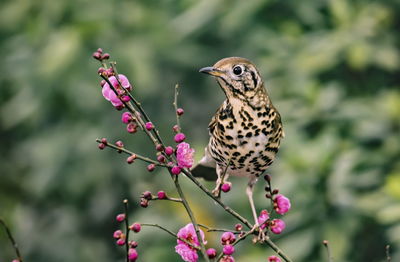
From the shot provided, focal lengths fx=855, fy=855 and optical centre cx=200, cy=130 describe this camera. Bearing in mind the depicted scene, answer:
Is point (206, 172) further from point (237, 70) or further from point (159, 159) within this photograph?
point (159, 159)

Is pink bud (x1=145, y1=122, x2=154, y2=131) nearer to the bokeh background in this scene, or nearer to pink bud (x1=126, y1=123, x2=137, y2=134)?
pink bud (x1=126, y1=123, x2=137, y2=134)

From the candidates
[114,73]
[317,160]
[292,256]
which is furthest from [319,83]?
[114,73]

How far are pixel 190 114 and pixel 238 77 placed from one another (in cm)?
472

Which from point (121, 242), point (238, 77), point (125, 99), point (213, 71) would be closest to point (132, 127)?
point (125, 99)

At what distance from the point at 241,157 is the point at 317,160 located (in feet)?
6.57

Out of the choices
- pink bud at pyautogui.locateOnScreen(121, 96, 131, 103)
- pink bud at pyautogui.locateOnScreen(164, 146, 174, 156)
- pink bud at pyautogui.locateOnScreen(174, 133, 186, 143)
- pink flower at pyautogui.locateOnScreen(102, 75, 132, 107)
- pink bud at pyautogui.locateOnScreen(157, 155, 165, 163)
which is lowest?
pink bud at pyautogui.locateOnScreen(157, 155, 165, 163)

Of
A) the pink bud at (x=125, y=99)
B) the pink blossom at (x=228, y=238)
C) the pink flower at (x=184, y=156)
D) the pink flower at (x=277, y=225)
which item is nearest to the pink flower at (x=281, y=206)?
the pink flower at (x=277, y=225)

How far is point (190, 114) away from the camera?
23.4 feet

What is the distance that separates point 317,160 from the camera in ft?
14.3

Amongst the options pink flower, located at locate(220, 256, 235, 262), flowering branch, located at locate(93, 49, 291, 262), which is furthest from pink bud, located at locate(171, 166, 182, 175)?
pink flower, located at locate(220, 256, 235, 262)

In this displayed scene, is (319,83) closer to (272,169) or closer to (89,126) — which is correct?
(272,169)

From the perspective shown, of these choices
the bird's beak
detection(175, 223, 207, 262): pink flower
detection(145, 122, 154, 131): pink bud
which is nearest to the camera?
detection(145, 122, 154, 131): pink bud

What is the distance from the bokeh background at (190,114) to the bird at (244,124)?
5.50 feet

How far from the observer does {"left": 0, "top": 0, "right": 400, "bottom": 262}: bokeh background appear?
14.5ft
